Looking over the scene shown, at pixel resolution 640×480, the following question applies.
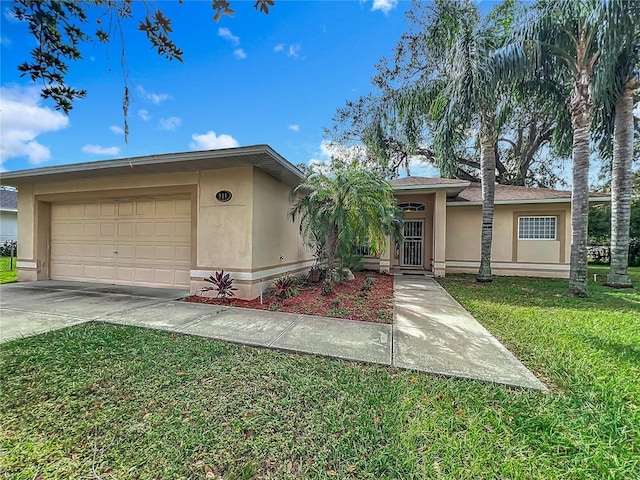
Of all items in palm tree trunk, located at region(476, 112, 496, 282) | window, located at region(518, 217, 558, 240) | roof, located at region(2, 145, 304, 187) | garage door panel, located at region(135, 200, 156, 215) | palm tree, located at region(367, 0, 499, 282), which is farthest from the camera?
window, located at region(518, 217, 558, 240)

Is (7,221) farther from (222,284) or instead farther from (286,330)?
(286,330)

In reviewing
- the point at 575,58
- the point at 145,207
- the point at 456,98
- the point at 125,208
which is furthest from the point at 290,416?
the point at 575,58

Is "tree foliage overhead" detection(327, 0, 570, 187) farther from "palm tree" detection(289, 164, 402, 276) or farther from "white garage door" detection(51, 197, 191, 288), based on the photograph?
"white garage door" detection(51, 197, 191, 288)

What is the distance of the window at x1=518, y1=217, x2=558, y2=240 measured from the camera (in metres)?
10.9

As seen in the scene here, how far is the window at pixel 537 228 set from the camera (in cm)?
1087

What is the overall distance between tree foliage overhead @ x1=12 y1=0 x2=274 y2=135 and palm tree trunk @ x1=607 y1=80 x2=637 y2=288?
36.3 feet

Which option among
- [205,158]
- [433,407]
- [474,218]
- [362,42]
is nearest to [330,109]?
[362,42]

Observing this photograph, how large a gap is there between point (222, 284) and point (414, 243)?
863 cm

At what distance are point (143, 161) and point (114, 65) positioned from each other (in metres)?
4.07

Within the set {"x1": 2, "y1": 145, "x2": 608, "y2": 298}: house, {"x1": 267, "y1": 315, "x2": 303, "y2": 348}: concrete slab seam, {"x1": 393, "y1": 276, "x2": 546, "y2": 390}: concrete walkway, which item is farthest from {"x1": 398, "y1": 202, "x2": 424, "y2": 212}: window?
{"x1": 267, "y1": 315, "x2": 303, "y2": 348}: concrete slab seam

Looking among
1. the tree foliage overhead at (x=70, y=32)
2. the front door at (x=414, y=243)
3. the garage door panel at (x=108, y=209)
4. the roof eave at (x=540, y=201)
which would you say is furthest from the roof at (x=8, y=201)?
the roof eave at (x=540, y=201)

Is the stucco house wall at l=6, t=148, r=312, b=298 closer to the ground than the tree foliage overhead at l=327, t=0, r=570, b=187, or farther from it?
closer to the ground

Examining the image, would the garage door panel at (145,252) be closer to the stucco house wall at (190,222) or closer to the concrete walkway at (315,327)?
the stucco house wall at (190,222)

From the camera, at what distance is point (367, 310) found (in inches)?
222
